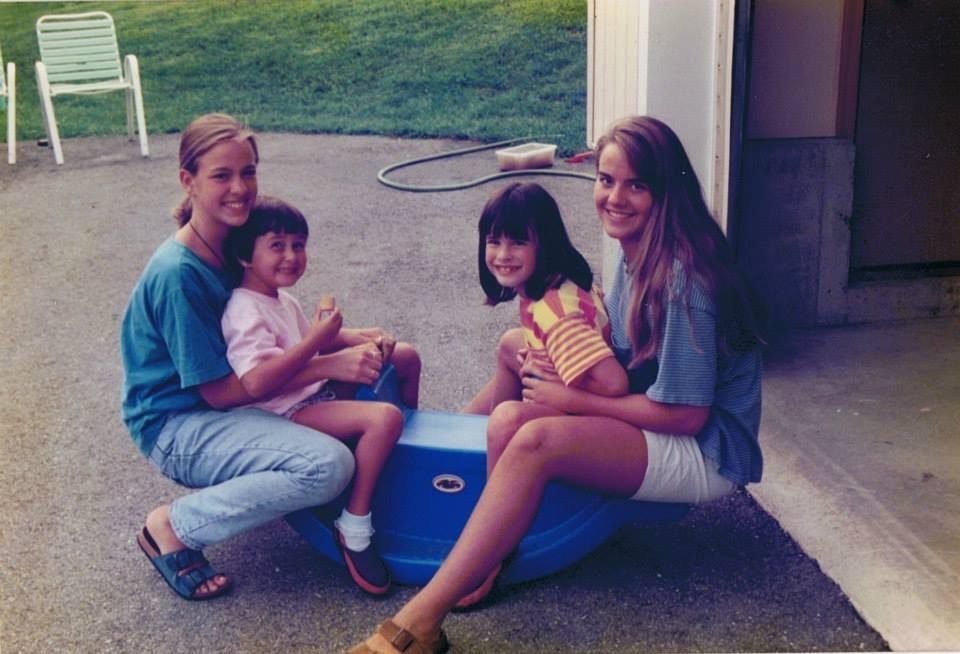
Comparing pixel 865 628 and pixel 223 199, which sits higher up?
pixel 223 199

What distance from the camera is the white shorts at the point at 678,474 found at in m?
1.95

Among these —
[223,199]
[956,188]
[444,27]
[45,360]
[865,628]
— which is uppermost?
[444,27]

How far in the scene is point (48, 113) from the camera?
262cm

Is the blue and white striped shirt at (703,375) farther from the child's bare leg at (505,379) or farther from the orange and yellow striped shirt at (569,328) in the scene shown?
the child's bare leg at (505,379)

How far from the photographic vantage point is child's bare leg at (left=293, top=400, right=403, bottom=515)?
6.60ft

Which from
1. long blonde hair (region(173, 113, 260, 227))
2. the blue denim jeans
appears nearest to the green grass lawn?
long blonde hair (region(173, 113, 260, 227))

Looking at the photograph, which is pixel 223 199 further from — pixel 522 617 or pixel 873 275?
pixel 873 275

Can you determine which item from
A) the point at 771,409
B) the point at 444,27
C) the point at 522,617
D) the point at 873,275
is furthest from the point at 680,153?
the point at 873,275

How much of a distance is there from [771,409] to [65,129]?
6.14 feet

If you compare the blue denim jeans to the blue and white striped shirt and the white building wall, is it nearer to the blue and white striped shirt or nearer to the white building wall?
the blue and white striped shirt

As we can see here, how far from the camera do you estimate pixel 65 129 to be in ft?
9.32

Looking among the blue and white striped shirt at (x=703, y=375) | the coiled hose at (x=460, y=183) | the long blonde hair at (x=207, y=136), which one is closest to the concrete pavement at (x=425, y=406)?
the coiled hose at (x=460, y=183)

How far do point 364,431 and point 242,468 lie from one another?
0.23 m

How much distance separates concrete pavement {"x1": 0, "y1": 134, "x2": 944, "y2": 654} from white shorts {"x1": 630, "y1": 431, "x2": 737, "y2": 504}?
19 centimetres
